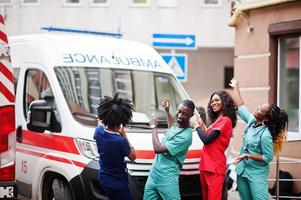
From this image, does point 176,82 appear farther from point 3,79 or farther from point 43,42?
point 3,79

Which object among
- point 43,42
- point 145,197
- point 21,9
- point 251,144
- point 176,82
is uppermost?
point 21,9

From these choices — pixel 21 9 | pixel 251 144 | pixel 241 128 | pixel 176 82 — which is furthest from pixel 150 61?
pixel 21 9

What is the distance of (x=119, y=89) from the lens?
27.4 feet

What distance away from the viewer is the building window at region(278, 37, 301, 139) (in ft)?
35.1

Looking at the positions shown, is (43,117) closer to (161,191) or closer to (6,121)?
(6,121)

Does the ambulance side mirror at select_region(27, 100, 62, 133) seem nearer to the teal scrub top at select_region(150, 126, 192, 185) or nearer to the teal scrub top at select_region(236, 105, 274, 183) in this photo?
the teal scrub top at select_region(150, 126, 192, 185)

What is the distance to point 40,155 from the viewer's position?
25.3ft

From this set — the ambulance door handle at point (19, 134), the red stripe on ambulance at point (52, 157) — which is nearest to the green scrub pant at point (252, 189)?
the red stripe on ambulance at point (52, 157)

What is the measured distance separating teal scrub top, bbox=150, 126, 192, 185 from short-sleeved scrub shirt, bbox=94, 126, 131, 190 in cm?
59

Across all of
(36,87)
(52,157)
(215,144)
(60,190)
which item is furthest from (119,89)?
(215,144)

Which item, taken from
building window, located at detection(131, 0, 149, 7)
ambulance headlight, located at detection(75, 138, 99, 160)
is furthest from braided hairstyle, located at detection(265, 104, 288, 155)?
building window, located at detection(131, 0, 149, 7)

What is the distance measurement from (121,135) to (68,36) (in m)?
2.93

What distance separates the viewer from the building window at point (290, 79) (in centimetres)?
1071

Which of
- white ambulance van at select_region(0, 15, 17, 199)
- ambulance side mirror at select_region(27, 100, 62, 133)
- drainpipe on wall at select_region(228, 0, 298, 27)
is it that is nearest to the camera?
white ambulance van at select_region(0, 15, 17, 199)
